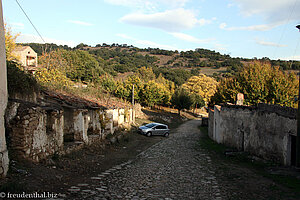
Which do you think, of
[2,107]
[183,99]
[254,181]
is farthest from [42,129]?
[183,99]

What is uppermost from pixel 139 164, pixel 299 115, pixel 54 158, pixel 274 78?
A: pixel 274 78

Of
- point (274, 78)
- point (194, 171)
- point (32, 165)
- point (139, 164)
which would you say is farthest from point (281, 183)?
point (274, 78)

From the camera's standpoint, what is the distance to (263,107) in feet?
36.2

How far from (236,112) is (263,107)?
3.12 meters

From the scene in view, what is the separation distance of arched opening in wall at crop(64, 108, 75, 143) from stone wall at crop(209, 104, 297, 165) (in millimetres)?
9215

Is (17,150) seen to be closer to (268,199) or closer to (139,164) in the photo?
(139,164)

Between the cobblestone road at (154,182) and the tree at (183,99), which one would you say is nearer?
the cobblestone road at (154,182)

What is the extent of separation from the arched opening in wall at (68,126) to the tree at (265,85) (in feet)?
51.8

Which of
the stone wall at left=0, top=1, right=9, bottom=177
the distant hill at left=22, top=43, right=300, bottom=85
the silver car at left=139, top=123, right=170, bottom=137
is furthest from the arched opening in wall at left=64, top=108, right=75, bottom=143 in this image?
the distant hill at left=22, top=43, right=300, bottom=85

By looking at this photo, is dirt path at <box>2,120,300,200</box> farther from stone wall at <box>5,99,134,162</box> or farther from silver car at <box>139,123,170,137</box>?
silver car at <box>139,123,170,137</box>

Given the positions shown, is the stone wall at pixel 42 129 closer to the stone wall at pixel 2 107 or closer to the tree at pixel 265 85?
the stone wall at pixel 2 107

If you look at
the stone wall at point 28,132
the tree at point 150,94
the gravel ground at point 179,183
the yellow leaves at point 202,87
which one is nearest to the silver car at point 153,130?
→ the gravel ground at point 179,183

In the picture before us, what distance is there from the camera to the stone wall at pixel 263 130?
8.94m

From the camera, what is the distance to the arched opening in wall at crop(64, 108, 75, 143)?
39.2ft
